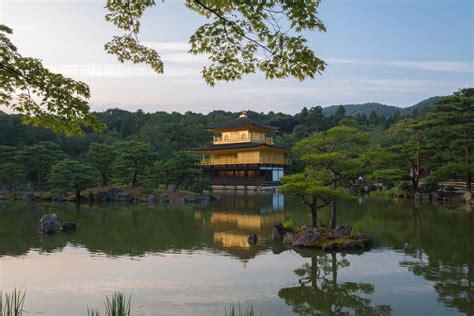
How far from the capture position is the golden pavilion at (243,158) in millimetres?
44031

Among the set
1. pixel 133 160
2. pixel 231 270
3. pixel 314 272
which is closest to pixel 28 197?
pixel 133 160

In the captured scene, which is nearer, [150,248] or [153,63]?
[153,63]

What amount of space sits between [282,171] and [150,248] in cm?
3594

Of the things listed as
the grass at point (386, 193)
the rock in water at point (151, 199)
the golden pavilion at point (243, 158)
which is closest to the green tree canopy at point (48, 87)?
the rock in water at point (151, 199)

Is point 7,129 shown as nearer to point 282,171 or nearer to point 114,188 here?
point 114,188

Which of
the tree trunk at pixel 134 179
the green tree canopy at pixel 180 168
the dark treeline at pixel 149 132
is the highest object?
the dark treeline at pixel 149 132

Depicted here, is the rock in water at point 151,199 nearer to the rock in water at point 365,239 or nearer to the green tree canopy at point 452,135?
the rock in water at point 365,239

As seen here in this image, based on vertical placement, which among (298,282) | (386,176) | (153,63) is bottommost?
(298,282)

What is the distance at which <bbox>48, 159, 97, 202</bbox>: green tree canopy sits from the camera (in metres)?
27.2

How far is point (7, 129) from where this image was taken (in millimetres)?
41562

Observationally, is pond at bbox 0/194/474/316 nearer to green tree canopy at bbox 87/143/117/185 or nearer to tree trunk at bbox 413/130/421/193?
tree trunk at bbox 413/130/421/193

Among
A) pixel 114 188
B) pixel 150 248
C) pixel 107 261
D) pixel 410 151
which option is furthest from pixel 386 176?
pixel 107 261

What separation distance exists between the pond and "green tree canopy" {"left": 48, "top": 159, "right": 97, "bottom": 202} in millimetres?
10809

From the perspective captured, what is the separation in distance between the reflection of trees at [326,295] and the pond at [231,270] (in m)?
0.02
